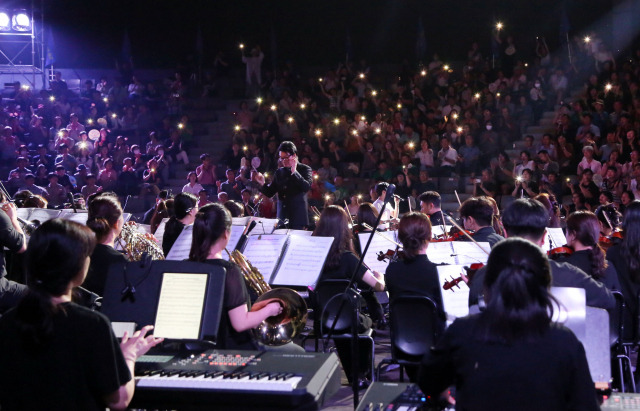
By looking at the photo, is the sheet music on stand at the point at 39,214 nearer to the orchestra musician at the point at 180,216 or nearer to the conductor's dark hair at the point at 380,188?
the orchestra musician at the point at 180,216

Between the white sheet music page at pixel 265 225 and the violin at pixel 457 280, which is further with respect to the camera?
the white sheet music page at pixel 265 225

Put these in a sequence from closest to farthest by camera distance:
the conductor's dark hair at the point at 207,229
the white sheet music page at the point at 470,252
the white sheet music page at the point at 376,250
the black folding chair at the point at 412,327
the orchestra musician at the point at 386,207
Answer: the conductor's dark hair at the point at 207,229
the black folding chair at the point at 412,327
the white sheet music page at the point at 470,252
the white sheet music page at the point at 376,250
the orchestra musician at the point at 386,207

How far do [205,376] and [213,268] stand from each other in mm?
550

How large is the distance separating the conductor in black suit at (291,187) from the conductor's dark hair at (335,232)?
2490 mm

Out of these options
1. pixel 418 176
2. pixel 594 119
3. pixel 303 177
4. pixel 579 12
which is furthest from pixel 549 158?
pixel 579 12

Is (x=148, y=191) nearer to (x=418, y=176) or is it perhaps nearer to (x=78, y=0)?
(x=418, y=176)

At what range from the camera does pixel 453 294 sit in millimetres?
4125

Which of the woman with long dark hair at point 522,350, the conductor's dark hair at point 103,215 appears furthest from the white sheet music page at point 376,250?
the woman with long dark hair at point 522,350

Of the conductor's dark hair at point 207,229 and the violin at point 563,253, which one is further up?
the conductor's dark hair at point 207,229

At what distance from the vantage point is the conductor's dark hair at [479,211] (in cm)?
576

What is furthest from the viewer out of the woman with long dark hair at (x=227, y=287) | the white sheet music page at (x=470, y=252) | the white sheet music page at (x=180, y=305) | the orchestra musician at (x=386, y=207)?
the orchestra musician at (x=386, y=207)

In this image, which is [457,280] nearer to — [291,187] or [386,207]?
[291,187]

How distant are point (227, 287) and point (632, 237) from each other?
268cm

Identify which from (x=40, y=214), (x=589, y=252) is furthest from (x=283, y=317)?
(x=40, y=214)
